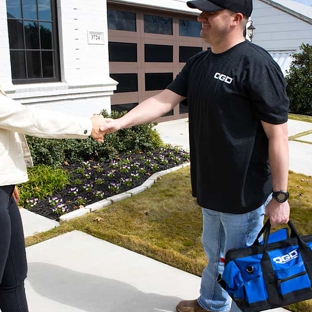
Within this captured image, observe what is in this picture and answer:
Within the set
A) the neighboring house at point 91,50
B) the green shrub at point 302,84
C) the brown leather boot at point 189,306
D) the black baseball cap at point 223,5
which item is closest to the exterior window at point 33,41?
the neighboring house at point 91,50

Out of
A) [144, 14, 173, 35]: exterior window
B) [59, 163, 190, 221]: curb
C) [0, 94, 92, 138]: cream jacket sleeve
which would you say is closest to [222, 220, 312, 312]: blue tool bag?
[0, 94, 92, 138]: cream jacket sleeve

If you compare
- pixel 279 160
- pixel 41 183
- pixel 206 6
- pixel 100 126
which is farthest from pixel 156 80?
pixel 279 160

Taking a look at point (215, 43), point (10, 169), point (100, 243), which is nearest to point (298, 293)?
point (215, 43)

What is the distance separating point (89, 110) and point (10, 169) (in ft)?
18.4

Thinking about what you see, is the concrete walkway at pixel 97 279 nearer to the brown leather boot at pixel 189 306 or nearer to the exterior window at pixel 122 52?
the brown leather boot at pixel 189 306

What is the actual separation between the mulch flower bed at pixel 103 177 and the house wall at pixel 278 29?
12.3 m

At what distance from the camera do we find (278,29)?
58.0 ft

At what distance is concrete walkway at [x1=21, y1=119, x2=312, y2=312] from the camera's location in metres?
2.92

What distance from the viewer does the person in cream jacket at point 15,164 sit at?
1.98 meters

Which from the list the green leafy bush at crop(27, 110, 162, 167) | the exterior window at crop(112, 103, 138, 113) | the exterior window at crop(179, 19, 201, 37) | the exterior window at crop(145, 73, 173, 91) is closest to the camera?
the green leafy bush at crop(27, 110, 162, 167)

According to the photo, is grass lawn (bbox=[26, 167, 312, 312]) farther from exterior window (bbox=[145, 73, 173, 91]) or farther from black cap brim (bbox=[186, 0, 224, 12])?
exterior window (bbox=[145, 73, 173, 91])

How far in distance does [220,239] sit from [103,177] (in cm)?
330

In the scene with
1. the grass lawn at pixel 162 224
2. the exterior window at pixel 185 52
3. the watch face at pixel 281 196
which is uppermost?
the exterior window at pixel 185 52

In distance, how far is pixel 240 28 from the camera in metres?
2.18
